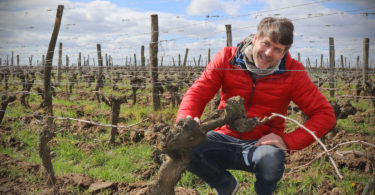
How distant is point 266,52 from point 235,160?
818 mm

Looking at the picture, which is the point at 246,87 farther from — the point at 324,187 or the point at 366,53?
the point at 366,53

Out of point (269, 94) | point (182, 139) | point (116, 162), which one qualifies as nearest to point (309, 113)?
point (269, 94)

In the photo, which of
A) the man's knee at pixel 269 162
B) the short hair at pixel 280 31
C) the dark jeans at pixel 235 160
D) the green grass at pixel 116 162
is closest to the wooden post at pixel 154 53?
the green grass at pixel 116 162

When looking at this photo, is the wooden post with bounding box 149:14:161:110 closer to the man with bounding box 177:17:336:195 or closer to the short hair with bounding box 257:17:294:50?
the man with bounding box 177:17:336:195

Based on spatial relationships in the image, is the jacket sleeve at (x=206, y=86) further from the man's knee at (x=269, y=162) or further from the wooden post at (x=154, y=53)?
the wooden post at (x=154, y=53)

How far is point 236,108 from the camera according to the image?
69.6 inches

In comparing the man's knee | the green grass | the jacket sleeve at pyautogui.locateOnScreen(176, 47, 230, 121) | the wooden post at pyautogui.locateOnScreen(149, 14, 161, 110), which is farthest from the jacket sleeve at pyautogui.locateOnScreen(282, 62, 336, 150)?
the wooden post at pyautogui.locateOnScreen(149, 14, 161, 110)

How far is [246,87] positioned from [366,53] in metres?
12.5

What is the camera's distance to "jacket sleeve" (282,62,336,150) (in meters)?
1.95

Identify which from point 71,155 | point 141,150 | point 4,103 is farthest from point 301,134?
point 4,103

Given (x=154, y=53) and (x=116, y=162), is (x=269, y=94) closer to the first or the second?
(x=116, y=162)

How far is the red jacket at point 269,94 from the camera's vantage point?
1.96 meters

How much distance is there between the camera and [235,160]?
2.12 metres

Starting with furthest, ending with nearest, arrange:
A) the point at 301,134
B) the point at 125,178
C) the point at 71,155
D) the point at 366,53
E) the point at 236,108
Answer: the point at 366,53 → the point at 71,155 → the point at 125,178 → the point at 301,134 → the point at 236,108
